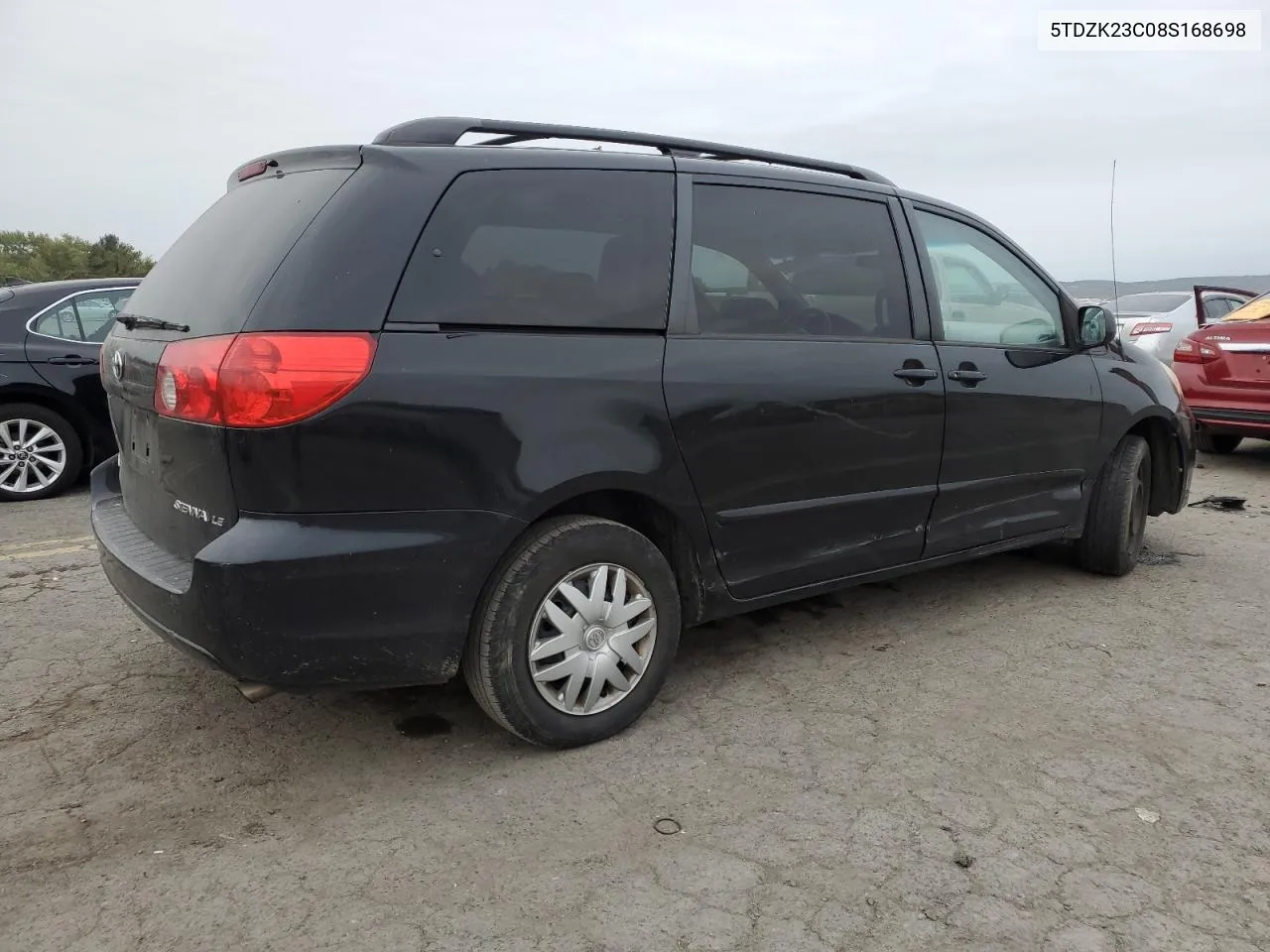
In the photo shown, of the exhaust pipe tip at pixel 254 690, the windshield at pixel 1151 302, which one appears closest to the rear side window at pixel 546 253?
the exhaust pipe tip at pixel 254 690

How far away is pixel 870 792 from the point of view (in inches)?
107

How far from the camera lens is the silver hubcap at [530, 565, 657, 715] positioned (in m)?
2.81

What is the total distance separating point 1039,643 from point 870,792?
1493 mm

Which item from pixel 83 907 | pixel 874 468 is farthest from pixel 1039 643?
pixel 83 907

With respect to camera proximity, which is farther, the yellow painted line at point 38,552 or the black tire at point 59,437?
the black tire at point 59,437

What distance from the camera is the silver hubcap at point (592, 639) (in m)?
2.81

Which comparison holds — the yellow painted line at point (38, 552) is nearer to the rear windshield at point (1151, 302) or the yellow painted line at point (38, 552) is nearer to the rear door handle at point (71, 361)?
the rear door handle at point (71, 361)

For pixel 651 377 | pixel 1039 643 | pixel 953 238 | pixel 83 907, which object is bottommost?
pixel 1039 643

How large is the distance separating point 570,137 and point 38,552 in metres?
3.69

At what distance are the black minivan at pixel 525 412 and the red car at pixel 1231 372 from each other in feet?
14.9

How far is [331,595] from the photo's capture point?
8.09 feet

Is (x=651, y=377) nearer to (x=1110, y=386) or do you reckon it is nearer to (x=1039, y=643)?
(x=1039, y=643)

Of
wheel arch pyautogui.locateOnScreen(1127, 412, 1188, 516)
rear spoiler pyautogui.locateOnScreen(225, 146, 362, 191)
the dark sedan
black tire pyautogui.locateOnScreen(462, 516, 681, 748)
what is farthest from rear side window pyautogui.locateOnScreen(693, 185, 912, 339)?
the dark sedan

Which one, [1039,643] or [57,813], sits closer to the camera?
[57,813]
